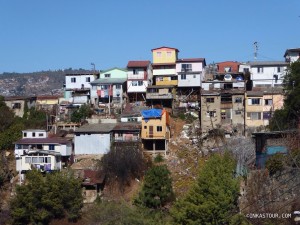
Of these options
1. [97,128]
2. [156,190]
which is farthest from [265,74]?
[156,190]

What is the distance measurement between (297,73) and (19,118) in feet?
61.5

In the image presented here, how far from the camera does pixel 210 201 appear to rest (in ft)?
72.0

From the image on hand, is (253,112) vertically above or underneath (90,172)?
above

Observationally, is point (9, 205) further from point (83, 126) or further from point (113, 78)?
point (113, 78)

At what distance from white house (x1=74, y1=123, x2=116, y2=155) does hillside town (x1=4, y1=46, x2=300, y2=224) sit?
6 centimetres

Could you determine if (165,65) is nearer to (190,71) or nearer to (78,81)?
(190,71)

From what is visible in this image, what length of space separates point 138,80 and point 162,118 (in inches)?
288

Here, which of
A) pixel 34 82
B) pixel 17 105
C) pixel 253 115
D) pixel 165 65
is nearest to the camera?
pixel 253 115

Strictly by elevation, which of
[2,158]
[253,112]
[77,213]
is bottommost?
[77,213]

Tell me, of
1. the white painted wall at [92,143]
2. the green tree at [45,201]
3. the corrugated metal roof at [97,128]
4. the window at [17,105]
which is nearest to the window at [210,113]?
the corrugated metal roof at [97,128]

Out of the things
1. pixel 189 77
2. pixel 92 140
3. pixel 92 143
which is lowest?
pixel 92 143

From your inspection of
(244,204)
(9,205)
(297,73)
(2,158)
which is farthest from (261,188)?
(2,158)

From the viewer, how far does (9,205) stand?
29.9 m

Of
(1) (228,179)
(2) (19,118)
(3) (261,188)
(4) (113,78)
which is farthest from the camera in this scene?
(4) (113,78)
